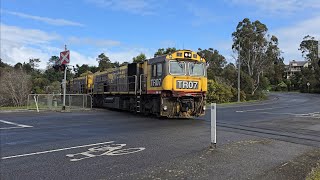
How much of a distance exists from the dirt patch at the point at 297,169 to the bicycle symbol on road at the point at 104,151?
3371mm

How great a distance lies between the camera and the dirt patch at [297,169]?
20.3 feet

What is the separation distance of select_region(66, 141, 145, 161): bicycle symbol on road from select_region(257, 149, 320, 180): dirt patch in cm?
337

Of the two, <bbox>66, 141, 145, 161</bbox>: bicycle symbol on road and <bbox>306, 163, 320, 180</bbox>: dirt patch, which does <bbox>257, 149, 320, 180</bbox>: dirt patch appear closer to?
<bbox>306, 163, 320, 180</bbox>: dirt patch

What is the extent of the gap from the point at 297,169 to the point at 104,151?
14.5ft

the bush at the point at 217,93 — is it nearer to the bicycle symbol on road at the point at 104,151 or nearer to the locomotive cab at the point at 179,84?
the locomotive cab at the point at 179,84

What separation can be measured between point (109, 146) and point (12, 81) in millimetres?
33017

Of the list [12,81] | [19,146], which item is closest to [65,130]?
[19,146]

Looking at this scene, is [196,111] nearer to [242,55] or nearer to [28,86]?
[28,86]

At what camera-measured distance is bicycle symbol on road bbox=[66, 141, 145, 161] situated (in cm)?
764

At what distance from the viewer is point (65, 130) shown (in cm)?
1221

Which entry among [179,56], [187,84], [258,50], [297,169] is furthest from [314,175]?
[258,50]

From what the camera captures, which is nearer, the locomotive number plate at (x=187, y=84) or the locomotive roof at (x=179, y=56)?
the locomotive number plate at (x=187, y=84)

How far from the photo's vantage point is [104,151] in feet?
27.0

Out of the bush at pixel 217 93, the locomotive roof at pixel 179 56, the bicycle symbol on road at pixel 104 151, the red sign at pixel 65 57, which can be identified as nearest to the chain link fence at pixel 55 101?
the red sign at pixel 65 57
